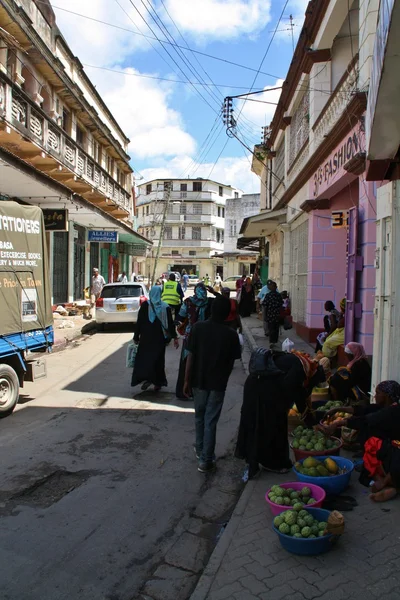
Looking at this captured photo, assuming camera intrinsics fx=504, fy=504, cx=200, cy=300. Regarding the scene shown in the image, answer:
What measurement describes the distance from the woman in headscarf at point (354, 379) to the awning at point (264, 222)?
36.7 feet

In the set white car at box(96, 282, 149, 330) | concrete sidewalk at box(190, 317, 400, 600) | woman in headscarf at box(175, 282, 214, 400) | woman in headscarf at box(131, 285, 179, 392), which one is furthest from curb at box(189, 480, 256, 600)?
Answer: white car at box(96, 282, 149, 330)

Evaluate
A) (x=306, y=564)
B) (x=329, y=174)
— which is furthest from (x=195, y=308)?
(x=306, y=564)

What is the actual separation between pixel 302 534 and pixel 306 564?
0.18 metres

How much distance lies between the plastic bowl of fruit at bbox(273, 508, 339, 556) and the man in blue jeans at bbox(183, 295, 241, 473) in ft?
5.37

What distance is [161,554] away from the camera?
3598 mm

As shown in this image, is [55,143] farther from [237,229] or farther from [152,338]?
[237,229]

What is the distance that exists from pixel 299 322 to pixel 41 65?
1251 cm

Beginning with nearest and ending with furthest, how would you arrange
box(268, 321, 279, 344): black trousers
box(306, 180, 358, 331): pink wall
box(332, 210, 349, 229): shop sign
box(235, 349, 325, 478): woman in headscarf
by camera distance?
1. box(235, 349, 325, 478): woman in headscarf
2. box(332, 210, 349, 229): shop sign
3. box(306, 180, 358, 331): pink wall
4. box(268, 321, 279, 344): black trousers

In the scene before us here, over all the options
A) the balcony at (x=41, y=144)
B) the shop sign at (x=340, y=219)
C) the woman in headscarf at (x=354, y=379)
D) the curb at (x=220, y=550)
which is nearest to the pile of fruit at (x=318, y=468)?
the curb at (x=220, y=550)

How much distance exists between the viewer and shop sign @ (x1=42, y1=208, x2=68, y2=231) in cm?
1584

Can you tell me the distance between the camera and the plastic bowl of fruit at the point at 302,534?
328cm

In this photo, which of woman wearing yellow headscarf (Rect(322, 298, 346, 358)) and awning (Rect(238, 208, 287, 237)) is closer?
woman wearing yellow headscarf (Rect(322, 298, 346, 358))

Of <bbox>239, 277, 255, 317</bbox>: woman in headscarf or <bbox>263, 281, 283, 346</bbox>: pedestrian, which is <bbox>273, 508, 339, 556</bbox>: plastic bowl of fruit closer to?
<bbox>263, 281, 283, 346</bbox>: pedestrian

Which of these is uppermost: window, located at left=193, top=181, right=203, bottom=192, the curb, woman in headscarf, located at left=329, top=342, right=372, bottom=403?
window, located at left=193, top=181, right=203, bottom=192
